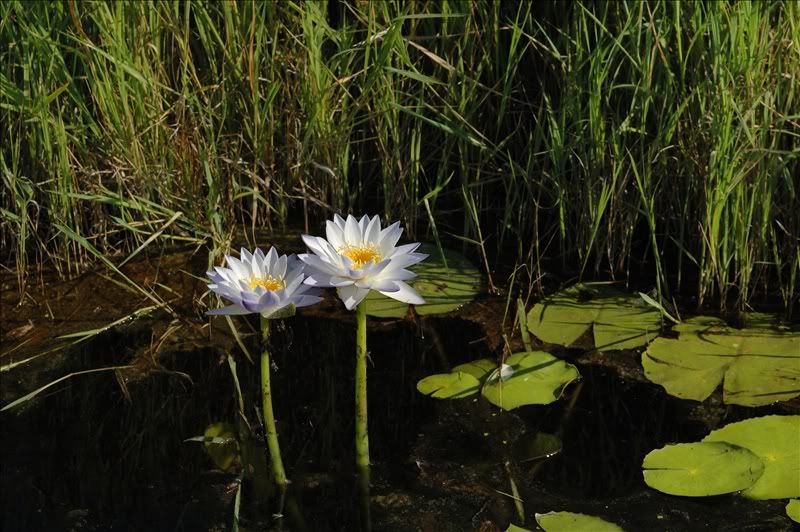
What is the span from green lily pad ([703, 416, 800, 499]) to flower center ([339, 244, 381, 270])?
83 centimetres

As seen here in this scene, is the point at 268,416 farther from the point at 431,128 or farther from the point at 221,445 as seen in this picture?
the point at 431,128

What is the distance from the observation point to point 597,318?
102 inches

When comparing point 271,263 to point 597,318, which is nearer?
point 271,263

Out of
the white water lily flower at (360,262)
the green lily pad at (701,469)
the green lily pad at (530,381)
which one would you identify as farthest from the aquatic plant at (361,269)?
the green lily pad at (701,469)

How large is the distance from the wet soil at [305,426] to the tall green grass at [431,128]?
29 centimetres

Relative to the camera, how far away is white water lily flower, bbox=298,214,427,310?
5.88 feet

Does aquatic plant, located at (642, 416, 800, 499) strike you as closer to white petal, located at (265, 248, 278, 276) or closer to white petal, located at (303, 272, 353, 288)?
white petal, located at (303, 272, 353, 288)

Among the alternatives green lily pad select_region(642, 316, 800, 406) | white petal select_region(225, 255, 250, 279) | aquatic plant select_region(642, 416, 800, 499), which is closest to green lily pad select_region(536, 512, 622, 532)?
aquatic plant select_region(642, 416, 800, 499)

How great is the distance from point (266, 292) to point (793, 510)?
109 centimetres

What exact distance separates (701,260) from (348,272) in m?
1.20

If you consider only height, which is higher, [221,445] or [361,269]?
[361,269]

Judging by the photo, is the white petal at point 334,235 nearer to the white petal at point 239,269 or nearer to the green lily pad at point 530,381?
the white petal at point 239,269

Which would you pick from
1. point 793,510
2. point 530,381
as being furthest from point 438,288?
point 793,510

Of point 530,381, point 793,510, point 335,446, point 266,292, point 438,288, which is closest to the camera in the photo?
point 266,292
